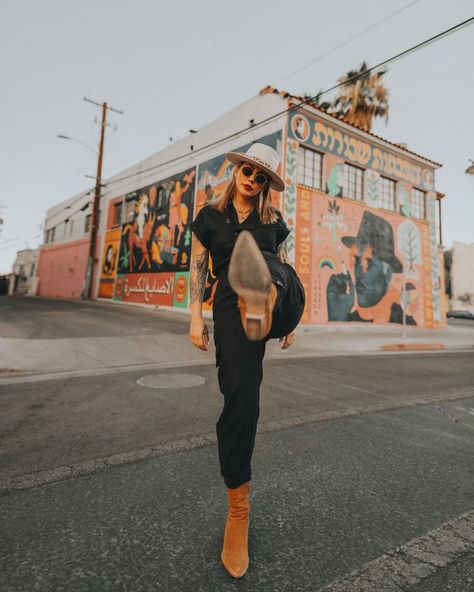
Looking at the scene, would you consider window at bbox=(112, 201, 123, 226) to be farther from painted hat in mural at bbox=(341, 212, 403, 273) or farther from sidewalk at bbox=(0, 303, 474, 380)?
sidewalk at bbox=(0, 303, 474, 380)

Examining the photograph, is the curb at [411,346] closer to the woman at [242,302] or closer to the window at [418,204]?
the window at [418,204]

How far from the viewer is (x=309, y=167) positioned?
15.0 metres

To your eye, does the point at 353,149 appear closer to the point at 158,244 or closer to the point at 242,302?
the point at 158,244

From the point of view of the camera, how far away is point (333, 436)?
9.84 ft

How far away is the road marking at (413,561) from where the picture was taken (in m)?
1.31

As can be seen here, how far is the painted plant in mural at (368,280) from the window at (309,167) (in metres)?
2.72

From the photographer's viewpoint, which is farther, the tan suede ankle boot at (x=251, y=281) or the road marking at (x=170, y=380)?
the road marking at (x=170, y=380)

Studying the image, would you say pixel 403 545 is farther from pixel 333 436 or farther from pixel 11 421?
pixel 11 421

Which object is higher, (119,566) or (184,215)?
(184,215)

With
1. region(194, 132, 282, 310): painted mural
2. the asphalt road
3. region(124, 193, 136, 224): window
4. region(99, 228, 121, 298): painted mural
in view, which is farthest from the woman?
region(99, 228, 121, 298): painted mural

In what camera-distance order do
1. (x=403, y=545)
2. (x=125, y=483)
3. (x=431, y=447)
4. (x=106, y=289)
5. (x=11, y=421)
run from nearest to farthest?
(x=403, y=545) → (x=125, y=483) → (x=431, y=447) → (x=11, y=421) → (x=106, y=289)

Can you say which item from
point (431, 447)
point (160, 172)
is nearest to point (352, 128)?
point (160, 172)

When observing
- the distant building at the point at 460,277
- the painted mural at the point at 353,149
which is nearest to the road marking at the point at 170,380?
the painted mural at the point at 353,149

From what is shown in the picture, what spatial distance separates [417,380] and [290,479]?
4.39m
